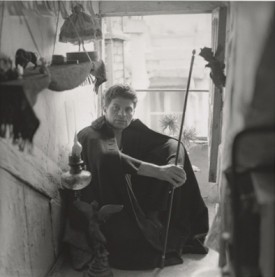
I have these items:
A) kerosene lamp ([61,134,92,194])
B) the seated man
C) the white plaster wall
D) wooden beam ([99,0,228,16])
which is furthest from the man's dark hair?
wooden beam ([99,0,228,16])

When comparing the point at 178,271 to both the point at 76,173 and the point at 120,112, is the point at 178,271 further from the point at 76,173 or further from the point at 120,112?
the point at 120,112

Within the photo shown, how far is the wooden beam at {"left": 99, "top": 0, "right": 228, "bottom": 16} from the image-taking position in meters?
3.44

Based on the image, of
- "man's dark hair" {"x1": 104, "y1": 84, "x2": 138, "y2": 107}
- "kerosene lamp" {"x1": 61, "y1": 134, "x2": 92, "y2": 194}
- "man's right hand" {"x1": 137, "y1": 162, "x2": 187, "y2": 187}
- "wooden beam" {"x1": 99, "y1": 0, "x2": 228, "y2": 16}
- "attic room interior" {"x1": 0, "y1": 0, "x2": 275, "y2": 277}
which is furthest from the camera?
"wooden beam" {"x1": 99, "y1": 0, "x2": 228, "y2": 16}

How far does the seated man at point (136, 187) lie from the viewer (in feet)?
9.84

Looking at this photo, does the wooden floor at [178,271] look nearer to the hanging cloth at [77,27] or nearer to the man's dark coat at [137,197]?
the man's dark coat at [137,197]

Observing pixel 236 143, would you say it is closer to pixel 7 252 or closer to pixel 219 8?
pixel 7 252

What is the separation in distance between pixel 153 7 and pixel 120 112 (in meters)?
1.04

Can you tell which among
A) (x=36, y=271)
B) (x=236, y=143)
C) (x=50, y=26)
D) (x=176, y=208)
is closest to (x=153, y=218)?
(x=176, y=208)

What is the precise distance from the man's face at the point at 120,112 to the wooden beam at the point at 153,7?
36.2 inches

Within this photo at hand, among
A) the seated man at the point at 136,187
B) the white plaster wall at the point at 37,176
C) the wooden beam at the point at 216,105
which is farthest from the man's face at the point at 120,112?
the wooden beam at the point at 216,105

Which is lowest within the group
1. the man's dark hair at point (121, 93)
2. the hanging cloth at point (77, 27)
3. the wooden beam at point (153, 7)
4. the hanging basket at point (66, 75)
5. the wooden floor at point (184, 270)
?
the wooden floor at point (184, 270)

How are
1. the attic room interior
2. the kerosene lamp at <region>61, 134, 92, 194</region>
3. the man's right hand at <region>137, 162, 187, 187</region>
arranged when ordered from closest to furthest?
the attic room interior
the kerosene lamp at <region>61, 134, 92, 194</region>
the man's right hand at <region>137, 162, 187, 187</region>

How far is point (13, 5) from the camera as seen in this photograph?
6.96ft

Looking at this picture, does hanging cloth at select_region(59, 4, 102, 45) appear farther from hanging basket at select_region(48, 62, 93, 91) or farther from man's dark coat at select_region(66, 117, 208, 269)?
man's dark coat at select_region(66, 117, 208, 269)
